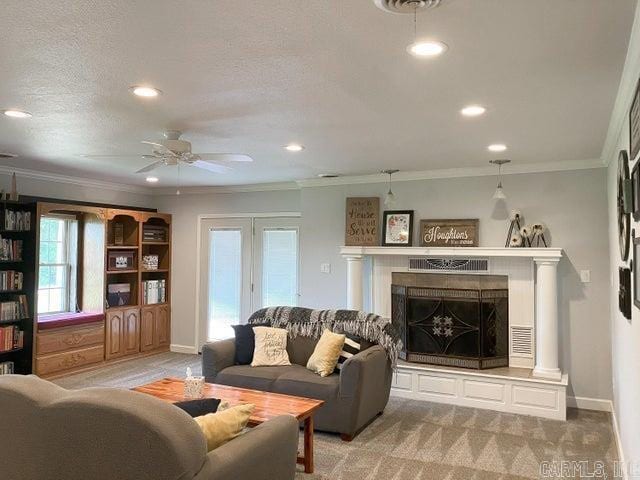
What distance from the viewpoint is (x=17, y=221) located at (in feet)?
17.5

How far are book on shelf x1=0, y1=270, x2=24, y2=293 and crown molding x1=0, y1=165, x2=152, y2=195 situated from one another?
111 cm

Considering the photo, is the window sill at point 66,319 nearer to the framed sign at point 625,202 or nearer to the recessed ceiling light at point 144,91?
the recessed ceiling light at point 144,91

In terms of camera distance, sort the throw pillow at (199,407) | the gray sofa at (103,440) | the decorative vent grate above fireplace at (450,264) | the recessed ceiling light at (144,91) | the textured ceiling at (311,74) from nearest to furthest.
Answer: the gray sofa at (103,440) < the textured ceiling at (311,74) < the throw pillow at (199,407) < the recessed ceiling light at (144,91) < the decorative vent grate above fireplace at (450,264)

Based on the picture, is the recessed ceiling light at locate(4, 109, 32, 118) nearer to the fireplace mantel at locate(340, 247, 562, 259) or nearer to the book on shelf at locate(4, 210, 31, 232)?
the book on shelf at locate(4, 210, 31, 232)

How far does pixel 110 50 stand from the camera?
2184 millimetres

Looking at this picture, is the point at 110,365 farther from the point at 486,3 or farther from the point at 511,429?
the point at 486,3

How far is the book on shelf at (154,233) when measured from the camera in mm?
6949

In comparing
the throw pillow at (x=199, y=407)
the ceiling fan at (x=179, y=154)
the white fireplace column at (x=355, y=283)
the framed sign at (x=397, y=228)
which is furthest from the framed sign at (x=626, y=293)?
the white fireplace column at (x=355, y=283)

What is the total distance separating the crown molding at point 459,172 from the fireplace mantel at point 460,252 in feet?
2.63

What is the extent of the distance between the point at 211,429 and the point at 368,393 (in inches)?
83.3

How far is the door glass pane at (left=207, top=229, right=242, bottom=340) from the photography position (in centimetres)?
696

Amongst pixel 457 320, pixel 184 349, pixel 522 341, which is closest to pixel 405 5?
pixel 457 320

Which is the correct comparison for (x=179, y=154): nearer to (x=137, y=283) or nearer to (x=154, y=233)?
(x=137, y=283)

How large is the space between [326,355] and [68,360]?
341 cm
